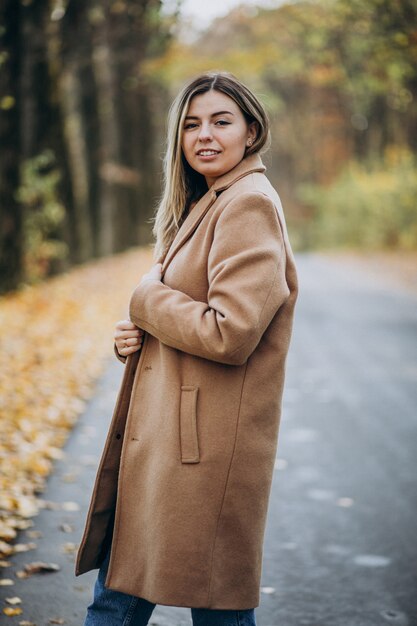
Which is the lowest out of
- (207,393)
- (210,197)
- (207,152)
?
(207,393)

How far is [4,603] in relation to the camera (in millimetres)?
3553

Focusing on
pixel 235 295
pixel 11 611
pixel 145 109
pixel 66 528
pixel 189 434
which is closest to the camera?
pixel 235 295

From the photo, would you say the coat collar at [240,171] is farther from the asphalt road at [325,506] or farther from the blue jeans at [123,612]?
the asphalt road at [325,506]

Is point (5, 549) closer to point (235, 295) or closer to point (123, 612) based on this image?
point (123, 612)

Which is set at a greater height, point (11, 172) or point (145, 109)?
point (145, 109)

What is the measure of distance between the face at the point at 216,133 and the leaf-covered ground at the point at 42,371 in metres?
2.58

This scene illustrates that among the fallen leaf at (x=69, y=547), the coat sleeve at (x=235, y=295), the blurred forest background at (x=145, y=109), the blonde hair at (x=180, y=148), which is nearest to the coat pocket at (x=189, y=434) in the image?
the coat sleeve at (x=235, y=295)

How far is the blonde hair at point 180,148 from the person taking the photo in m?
2.57

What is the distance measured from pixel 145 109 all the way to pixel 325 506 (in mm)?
24952

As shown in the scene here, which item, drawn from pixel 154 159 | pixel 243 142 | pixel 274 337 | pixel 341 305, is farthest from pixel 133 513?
pixel 154 159

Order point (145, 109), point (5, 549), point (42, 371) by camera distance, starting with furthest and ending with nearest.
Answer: point (145, 109) → point (42, 371) → point (5, 549)

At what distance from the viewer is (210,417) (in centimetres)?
242

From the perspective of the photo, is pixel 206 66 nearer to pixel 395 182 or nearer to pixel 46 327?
pixel 395 182

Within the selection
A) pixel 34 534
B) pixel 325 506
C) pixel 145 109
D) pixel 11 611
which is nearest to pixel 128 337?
pixel 11 611
